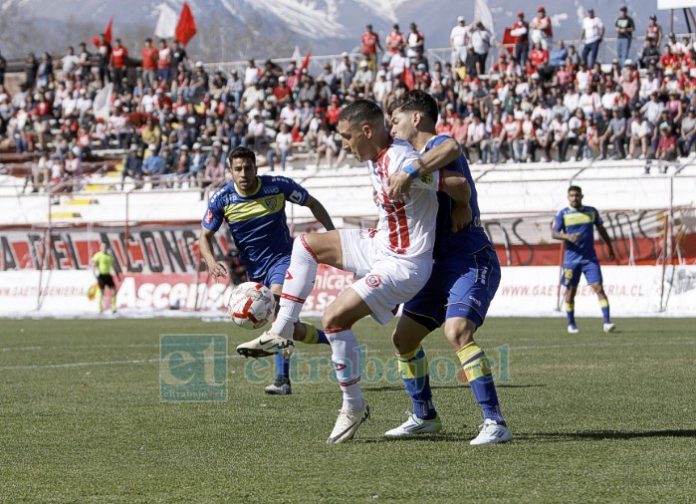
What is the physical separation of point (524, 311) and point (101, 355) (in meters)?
12.4

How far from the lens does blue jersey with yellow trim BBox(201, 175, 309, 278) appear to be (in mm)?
12203

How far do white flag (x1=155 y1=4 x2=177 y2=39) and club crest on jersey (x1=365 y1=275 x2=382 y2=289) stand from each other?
42.8m

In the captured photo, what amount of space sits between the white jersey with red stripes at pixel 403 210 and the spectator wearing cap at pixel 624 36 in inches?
1085

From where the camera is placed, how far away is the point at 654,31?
3428cm

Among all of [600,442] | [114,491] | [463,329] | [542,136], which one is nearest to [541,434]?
[600,442]

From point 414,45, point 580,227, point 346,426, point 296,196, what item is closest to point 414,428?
point 346,426

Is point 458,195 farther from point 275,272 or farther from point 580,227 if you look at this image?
point 580,227

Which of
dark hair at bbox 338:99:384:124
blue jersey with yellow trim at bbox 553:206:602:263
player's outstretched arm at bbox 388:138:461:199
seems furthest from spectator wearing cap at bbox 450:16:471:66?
player's outstretched arm at bbox 388:138:461:199

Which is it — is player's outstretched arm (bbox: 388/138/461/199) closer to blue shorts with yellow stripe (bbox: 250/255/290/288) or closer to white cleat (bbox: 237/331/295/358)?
white cleat (bbox: 237/331/295/358)

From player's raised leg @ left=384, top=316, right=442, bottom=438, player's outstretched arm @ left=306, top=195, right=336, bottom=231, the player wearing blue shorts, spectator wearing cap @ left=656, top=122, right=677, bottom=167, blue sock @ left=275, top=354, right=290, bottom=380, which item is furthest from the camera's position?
spectator wearing cap @ left=656, top=122, right=677, bottom=167

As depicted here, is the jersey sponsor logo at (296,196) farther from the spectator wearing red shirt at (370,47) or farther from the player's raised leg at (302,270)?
the spectator wearing red shirt at (370,47)

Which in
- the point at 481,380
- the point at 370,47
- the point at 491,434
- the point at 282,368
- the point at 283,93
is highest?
the point at 370,47

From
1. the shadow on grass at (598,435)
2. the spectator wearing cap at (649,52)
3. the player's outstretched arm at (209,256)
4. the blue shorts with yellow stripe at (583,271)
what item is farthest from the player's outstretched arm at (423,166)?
the spectator wearing cap at (649,52)

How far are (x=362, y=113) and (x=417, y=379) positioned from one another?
1.97m
